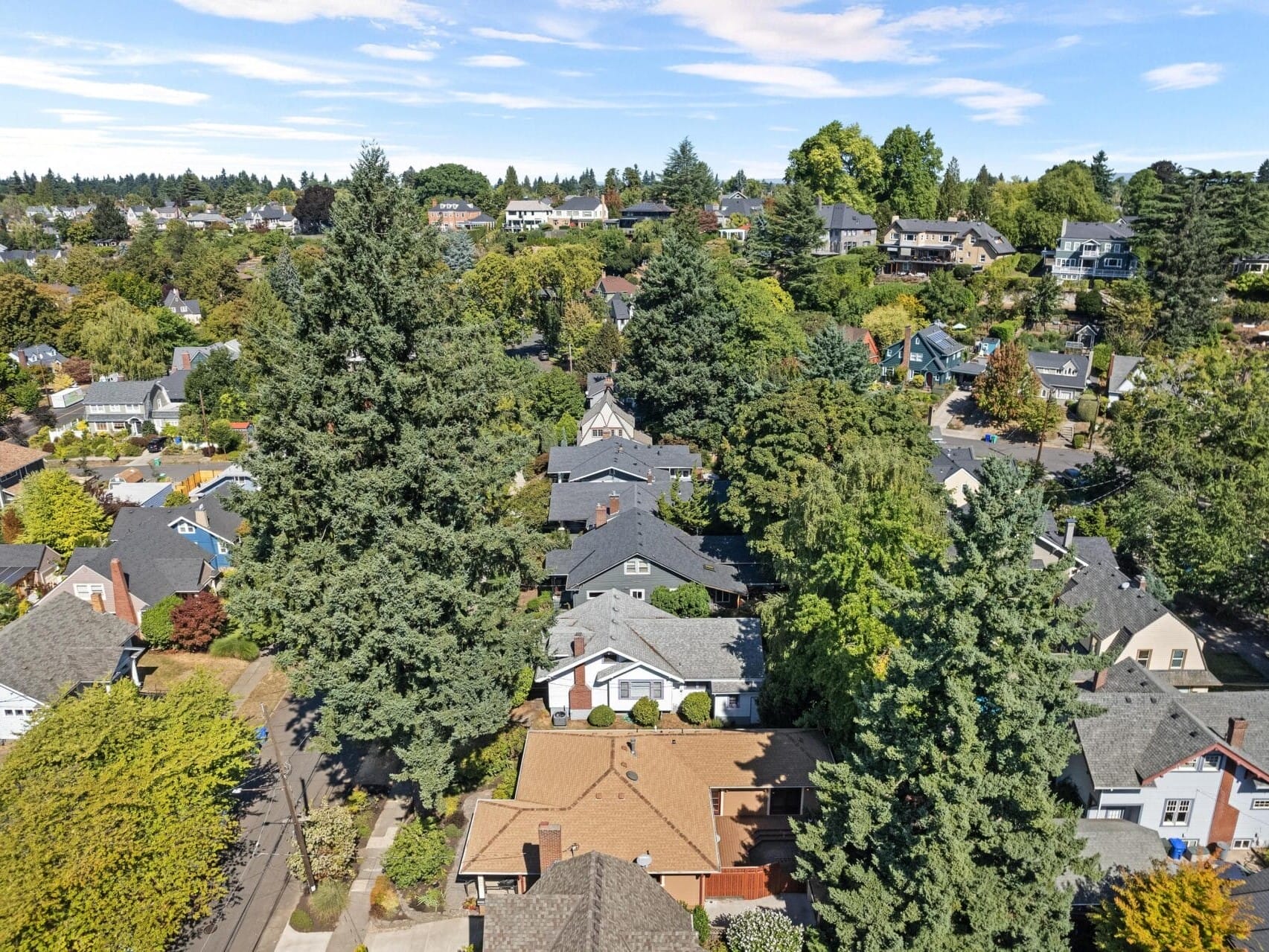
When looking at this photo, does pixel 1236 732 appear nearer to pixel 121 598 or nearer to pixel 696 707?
pixel 696 707

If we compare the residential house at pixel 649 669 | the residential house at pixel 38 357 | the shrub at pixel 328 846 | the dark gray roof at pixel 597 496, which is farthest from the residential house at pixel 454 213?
the shrub at pixel 328 846

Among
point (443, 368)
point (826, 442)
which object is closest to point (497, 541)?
point (443, 368)

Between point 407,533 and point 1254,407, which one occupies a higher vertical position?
point 1254,407

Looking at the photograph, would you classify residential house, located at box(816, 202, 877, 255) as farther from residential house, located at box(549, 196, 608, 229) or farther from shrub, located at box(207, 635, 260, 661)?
shrub, located at box(207, 635, 260, 661)

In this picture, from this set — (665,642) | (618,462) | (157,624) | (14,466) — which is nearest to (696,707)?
(665,642)

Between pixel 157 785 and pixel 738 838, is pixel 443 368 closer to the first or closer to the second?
pixel 157 785

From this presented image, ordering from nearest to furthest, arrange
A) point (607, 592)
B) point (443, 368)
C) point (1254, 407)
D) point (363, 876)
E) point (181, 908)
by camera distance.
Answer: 1. point (181, 908)
2. point (443, 368)
3. point (363, 876)
4. point (607, 592)
5. point (1254, 407)
